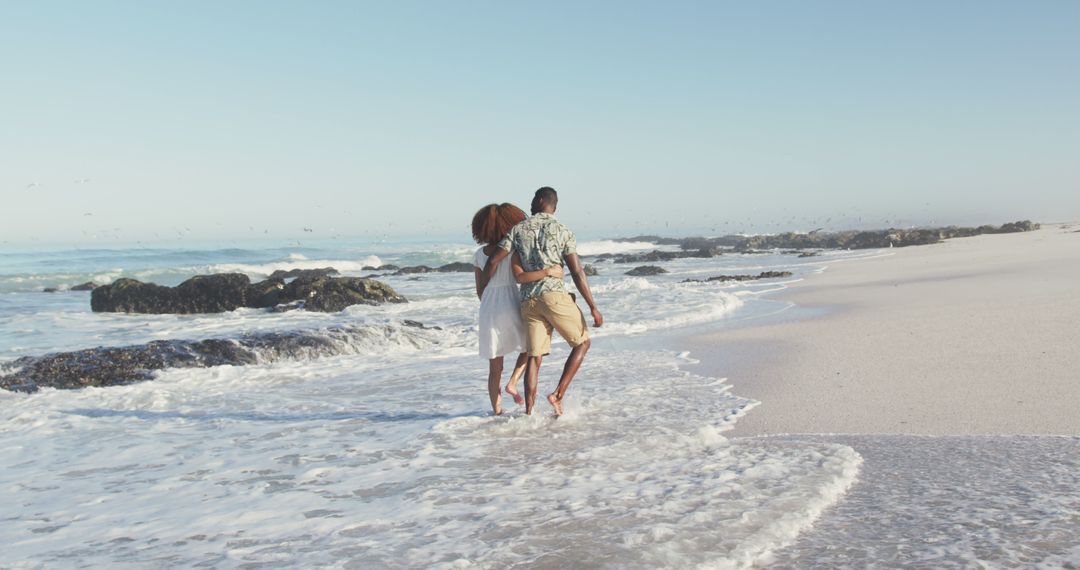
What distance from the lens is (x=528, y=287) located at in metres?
6.14

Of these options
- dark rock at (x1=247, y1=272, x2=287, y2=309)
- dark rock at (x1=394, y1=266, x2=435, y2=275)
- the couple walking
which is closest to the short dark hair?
the couple walking

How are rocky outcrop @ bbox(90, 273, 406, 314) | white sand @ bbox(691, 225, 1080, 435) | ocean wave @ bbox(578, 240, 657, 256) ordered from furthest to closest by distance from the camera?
ocean wave @ bbox(578, 240, 657, 256) → rocky outcrop @ bbox(90, 273, 406, 314) → white sand @ bbox(691, 225, 1080, 435)

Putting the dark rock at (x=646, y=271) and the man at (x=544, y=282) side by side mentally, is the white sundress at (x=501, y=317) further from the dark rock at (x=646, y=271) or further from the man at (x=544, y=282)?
the dark rock at (x=646, y=271)

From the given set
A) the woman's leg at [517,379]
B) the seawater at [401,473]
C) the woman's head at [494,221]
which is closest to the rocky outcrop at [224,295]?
the seawater at [401,473]

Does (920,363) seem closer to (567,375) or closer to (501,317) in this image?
(567,375)

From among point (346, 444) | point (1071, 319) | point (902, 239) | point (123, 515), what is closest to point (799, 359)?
point (1071, 319)

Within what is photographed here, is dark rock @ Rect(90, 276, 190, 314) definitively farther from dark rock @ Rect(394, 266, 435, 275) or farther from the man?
dark rock @ Rect(394, 266, 435, 275)

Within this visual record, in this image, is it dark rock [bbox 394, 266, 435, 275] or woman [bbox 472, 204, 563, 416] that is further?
dark rock [bbox 394, 266, 435, 275]

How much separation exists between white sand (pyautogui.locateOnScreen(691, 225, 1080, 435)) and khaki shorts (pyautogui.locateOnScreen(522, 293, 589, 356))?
59.7 inches

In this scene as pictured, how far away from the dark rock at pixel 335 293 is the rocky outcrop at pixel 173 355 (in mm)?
6268

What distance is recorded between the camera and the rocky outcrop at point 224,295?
18953 mm

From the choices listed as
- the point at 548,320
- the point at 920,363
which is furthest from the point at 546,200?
the point at 920,363

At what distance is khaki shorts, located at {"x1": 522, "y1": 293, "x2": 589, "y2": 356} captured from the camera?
6062 millimetres

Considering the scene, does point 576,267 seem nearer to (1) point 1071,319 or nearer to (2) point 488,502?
(2) point 488,502
